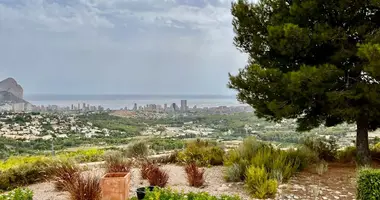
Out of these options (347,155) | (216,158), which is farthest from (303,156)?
(216,158)

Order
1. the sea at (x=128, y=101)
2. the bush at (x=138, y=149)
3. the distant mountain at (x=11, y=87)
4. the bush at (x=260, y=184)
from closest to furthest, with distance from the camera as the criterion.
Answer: the bush at (x=260, y=184), the bush at (x=138, y=149), the distant mountain at (x=11, y=87), the sea at (x=128, y=101)

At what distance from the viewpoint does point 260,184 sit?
609cm

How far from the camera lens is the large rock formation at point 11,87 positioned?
24819 mm

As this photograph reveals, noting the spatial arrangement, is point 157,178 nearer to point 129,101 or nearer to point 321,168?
point 321,168

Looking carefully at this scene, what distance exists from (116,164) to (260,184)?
3106mm

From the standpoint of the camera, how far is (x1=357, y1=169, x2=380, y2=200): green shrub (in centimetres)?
501

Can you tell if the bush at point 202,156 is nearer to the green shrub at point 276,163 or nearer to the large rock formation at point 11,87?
the green shrub at point 276,163

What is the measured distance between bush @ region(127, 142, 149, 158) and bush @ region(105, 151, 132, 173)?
4.70ft

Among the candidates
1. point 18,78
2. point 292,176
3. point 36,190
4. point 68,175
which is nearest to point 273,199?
point 292,176

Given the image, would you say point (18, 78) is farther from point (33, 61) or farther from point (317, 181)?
point (317, 181)

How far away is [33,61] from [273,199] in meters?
21.1

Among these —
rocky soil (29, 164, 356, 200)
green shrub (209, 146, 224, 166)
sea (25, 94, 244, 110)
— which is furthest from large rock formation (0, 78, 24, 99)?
rocky soil (29, 164, 356, 200)

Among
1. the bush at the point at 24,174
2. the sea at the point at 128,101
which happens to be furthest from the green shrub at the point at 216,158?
the sea at the point at 128,101

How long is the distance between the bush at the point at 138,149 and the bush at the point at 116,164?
1.43 meters
